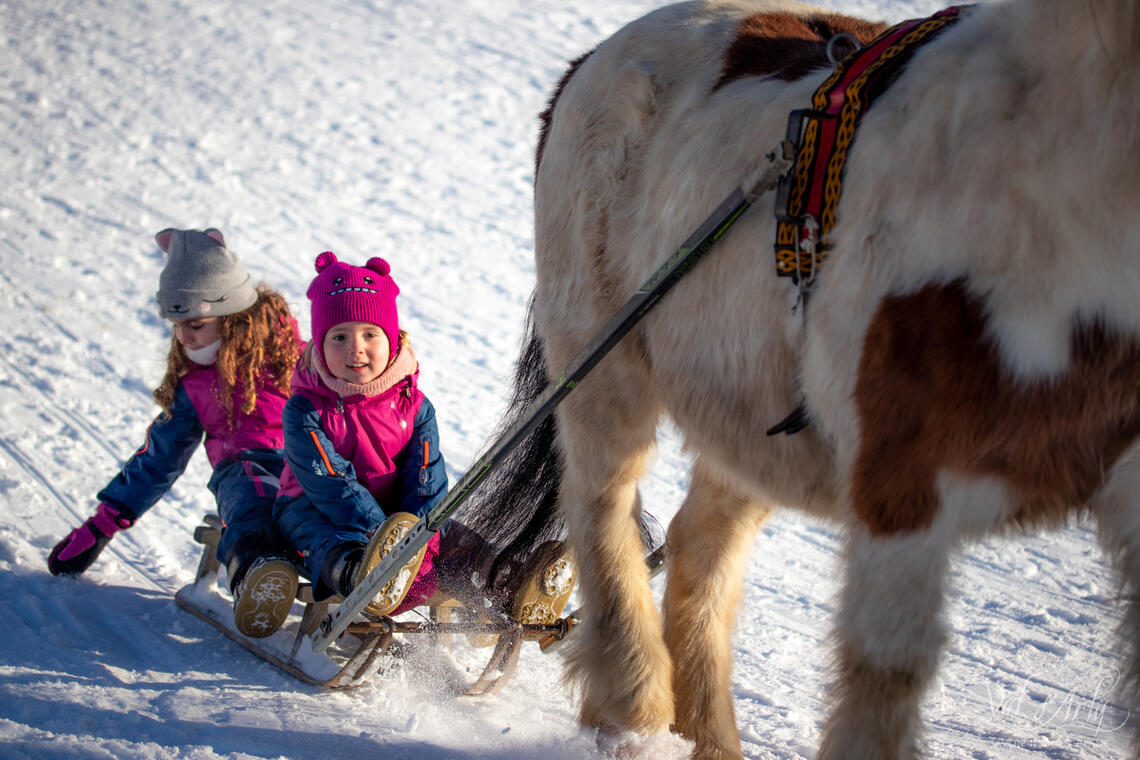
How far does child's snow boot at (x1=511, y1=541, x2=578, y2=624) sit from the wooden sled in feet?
A: 0.12

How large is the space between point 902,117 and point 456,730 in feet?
6.22

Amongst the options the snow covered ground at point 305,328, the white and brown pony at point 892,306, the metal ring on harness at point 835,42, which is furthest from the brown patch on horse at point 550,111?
the snow covered ground at point 305,328

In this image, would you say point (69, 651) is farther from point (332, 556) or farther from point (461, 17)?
point (461, 17)

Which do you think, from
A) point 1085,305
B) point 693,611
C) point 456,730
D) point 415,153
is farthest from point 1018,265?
point 415,153

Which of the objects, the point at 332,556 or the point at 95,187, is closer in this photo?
the point at 332,556

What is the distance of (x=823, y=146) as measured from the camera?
1.66 m

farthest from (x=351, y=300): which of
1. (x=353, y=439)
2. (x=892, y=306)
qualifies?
(x=892, y=306)

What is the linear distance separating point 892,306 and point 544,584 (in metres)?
1.60

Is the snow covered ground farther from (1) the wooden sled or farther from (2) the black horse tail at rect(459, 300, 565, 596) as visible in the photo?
(2) the black horse tail at rect(459, 300, 565, 596)

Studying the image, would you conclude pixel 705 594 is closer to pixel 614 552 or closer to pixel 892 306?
pixel 614 552

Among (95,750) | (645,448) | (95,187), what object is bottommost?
(95,750)

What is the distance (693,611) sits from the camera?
2574 millimetres

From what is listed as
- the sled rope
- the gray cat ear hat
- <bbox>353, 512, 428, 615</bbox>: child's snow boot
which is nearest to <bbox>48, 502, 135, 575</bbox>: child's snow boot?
the gray cat ear hat

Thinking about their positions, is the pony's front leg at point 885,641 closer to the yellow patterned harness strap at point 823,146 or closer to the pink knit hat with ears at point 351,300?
the yellow patterned harness strap at point 823,146
